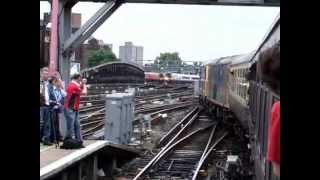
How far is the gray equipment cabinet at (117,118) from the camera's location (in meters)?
14.5

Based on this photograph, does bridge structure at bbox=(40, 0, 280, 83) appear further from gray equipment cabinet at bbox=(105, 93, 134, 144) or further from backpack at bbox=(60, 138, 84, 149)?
backpack at bbox=(60, 138, 84, 149)

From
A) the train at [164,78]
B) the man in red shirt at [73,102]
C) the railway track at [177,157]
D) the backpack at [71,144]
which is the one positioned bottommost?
the railway track at [177,157]

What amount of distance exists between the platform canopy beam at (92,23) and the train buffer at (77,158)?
7.72 ft

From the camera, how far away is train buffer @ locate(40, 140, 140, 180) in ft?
30.0

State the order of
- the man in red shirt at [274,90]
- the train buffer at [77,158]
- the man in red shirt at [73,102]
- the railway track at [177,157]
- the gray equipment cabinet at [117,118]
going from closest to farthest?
the man in red shirt at [274,90], the train buffer at [77,158], the man in red shirt at [73,102], the railway track at [177,157], the gray equipment cabinet at [117,118]

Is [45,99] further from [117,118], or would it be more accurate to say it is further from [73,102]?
[117,118]

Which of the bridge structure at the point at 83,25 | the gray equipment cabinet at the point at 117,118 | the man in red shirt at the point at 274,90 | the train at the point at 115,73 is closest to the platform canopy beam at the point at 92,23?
the bridge structure at the point at 83,25

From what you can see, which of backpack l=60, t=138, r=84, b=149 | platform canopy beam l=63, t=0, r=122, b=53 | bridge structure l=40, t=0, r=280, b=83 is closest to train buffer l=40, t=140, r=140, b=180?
backpack l=60, t=138, r=84, b=149

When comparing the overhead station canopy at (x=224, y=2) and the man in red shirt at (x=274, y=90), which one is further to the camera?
the overhead station canopy at (x=224, y=2)

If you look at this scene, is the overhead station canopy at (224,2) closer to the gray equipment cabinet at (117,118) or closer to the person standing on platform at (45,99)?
the gray equipment cabinet at (117,118)

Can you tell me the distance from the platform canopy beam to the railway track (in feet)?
9.60

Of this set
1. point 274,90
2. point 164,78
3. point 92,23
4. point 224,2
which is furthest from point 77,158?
point 164,78

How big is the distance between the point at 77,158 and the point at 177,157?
540cm
